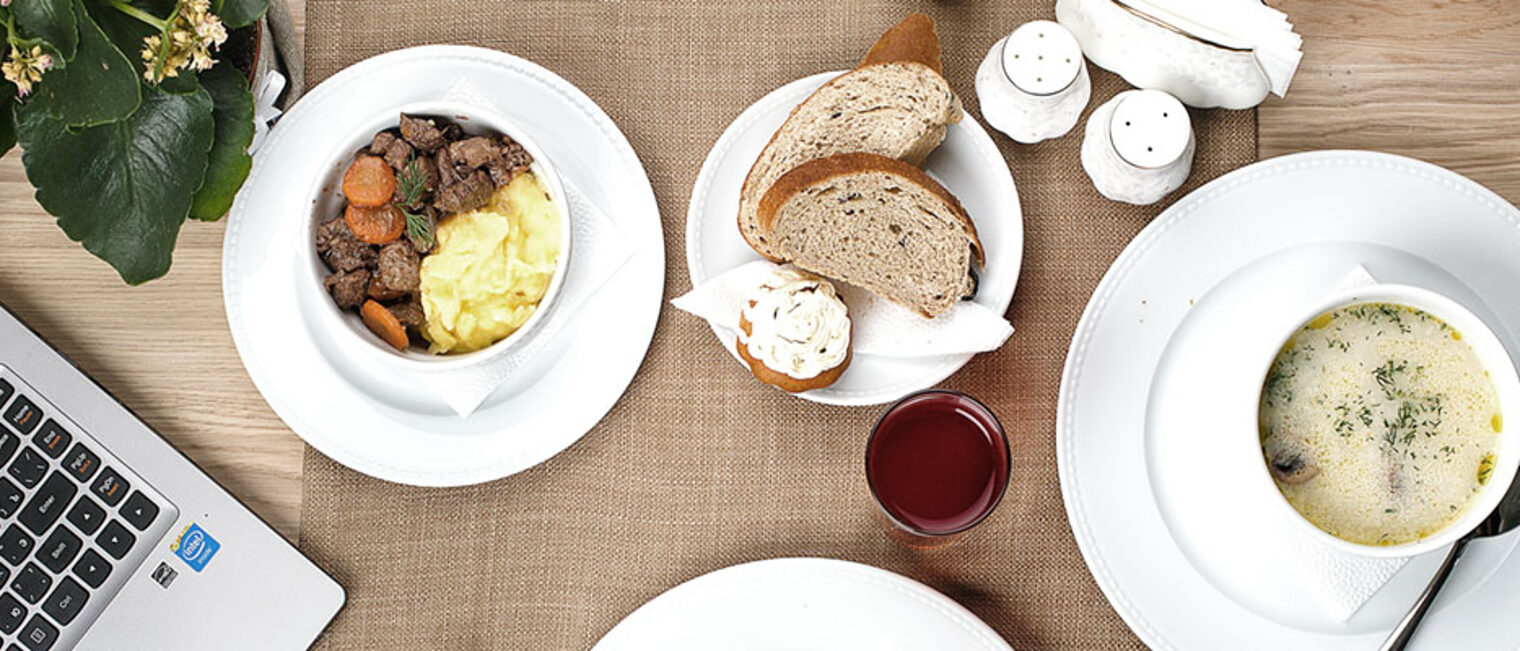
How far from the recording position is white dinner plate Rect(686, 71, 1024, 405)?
4.17 ft

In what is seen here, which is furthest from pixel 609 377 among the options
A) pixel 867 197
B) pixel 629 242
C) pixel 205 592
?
pixel 205 592

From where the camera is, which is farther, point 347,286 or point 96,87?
point 347,286

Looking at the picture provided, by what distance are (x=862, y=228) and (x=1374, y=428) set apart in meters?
0.54

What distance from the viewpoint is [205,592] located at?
1321 mm

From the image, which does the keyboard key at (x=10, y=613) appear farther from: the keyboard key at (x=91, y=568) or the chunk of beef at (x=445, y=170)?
the chunk of beef at (x=445, y=170)

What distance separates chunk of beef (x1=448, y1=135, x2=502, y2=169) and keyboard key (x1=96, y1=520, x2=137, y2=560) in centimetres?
57

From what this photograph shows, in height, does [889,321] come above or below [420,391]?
above

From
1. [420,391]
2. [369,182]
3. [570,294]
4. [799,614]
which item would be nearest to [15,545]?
[420,391]

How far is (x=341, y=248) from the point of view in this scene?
1.23 meters

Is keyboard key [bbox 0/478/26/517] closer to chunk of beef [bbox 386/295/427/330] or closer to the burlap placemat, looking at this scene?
the burlap placemat

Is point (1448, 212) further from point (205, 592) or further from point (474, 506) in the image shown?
point (205, 592)

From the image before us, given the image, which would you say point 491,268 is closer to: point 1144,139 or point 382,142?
point 382,142

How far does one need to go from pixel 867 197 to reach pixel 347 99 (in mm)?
613

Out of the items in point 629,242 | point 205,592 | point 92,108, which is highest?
point 92,108
